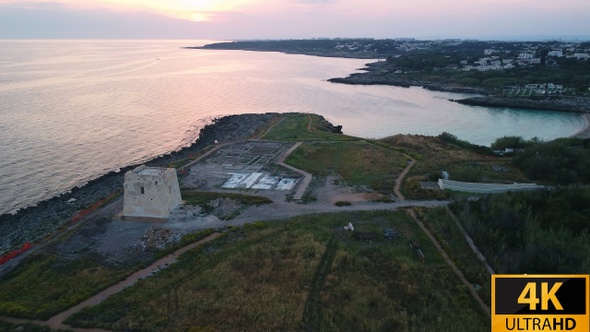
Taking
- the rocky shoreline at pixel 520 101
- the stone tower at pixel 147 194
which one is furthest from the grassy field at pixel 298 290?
the rocky shoreline at pixel 520 101

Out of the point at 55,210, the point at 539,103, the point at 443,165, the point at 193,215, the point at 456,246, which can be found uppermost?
the point at 539,103

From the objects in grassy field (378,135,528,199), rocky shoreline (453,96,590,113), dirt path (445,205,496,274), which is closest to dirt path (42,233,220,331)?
dirt path (445,205,496,274)

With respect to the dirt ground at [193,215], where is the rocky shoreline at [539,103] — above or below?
above

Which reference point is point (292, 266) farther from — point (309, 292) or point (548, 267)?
point (548, 267)

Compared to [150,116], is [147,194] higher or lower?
higher

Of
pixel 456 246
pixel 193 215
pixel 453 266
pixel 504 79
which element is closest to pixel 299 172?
pixel 193 215

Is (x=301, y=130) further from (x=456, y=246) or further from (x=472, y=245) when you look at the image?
(x=472, y=245)

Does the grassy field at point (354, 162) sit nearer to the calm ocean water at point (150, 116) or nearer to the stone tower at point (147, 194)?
the stone tower at point (147, 194)

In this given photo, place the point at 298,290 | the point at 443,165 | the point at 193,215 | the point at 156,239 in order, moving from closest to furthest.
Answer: the point at 298,290
the point at 156,239
the point at 193,215
the point at 443,165
